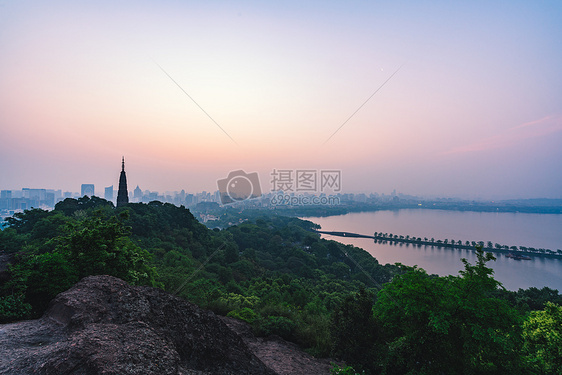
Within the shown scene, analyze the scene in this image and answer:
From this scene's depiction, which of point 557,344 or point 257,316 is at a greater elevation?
point 557,344

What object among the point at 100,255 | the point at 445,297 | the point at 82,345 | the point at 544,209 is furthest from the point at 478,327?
the point at 544,209

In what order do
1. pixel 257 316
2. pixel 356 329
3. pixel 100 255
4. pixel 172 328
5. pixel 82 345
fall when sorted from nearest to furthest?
pixel 82 345
pixel 172 328
pixel 100 255
pixel 356 329
pixel 257 316

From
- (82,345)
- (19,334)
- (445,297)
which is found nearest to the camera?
(82,345)

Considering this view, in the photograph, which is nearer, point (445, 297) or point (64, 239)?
point (445, 297)

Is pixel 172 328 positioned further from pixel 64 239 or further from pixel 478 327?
pixel 478 327

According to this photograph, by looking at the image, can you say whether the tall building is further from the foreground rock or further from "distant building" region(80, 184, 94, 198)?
"distant building" region(80, 184, 94, 198)

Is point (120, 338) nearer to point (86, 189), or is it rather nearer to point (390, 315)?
point (390, 315)

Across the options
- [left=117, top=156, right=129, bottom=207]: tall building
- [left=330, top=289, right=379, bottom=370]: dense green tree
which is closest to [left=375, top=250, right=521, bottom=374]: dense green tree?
[left=330, top=289, right=379, bottom=370]: dense green tree

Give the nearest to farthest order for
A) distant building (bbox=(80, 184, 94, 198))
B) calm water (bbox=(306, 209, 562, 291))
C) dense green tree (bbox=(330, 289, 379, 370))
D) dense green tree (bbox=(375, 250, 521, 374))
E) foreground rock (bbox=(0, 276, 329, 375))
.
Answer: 1. foreground rock (bbox=(0, 276, 329, 375))
2. dense green tree (bbox=(375, 250, 521, 374))
3. dense green tree (bbox=(330, 289, 379, 370))
4. calm water (bbox=(306, 209, 562, 291))
5. distant building (bbox=(80, 184, 94, 198))

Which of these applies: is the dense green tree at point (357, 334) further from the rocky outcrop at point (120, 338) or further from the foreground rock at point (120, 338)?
the rocky outcrop at point (120, 338)
